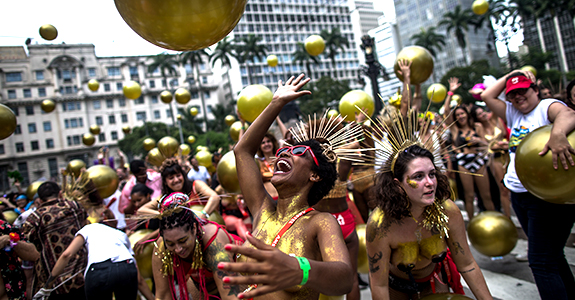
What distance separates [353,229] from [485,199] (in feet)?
9.90

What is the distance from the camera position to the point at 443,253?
2447mm

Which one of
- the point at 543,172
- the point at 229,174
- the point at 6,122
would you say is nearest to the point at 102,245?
the point at 6,122

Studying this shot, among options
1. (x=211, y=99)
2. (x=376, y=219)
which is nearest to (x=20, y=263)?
(x=376, y=219)

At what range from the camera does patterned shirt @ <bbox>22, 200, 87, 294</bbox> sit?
3.53 metres

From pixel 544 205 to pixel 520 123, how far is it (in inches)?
27.1

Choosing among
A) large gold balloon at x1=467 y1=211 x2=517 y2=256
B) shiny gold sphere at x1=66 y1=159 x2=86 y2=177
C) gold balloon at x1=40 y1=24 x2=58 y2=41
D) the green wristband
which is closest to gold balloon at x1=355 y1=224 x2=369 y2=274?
large gold balloon at x1=467 y1=211 x2=517 y2=256

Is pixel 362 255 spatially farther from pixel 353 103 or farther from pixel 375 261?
pixel 353 103

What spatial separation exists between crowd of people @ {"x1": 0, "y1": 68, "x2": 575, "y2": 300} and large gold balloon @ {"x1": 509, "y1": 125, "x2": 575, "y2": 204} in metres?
0.06

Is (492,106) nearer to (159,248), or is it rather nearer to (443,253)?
(443,253)

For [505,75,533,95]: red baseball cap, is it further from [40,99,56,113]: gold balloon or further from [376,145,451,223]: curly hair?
[40,99,56,113]: gold balloon

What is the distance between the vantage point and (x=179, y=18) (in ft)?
5.29

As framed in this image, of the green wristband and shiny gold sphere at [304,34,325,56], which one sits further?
shiny gold sphere at [304,34,325,56]

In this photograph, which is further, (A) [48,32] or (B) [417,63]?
(A) [48,32]

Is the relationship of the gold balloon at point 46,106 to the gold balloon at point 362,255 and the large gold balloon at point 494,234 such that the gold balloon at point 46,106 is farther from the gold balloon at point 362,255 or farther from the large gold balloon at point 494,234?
the large gold balloon at point 494,234
